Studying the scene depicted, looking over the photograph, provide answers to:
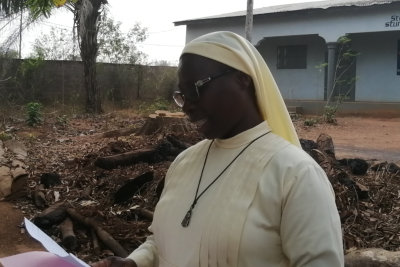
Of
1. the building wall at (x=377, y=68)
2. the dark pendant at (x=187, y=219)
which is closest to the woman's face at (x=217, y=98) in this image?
the dark pendant at (x=187, y=219)

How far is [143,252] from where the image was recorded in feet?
5.09

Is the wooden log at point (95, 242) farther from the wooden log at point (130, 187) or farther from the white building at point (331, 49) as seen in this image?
the white building at point (331, 49)

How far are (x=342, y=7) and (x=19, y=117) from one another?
39.2 feet

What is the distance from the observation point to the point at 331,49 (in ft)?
61.0

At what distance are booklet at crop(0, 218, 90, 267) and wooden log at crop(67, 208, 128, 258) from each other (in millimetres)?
3190

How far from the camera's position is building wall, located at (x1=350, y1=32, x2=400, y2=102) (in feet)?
59.9

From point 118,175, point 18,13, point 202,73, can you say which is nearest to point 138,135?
point 118,175

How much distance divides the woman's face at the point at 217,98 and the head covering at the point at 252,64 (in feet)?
0.06

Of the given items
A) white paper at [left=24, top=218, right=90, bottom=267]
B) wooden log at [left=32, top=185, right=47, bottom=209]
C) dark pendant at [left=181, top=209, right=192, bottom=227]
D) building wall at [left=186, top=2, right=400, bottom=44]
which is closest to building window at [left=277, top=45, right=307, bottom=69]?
building wall at [left=186, top=2, right=400, bottom=44]

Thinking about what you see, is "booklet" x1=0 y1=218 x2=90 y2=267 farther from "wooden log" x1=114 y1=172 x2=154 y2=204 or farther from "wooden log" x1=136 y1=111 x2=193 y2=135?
"wooden log" x1=136 y1=111 x2=193 y2=135

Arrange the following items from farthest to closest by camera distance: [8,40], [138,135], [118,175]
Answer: [8,40], [138,135], [118,175]

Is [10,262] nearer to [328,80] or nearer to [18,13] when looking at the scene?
[18,13]

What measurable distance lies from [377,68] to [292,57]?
3713 millimetres

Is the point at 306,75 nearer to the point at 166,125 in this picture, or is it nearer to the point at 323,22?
the point at 323,22
